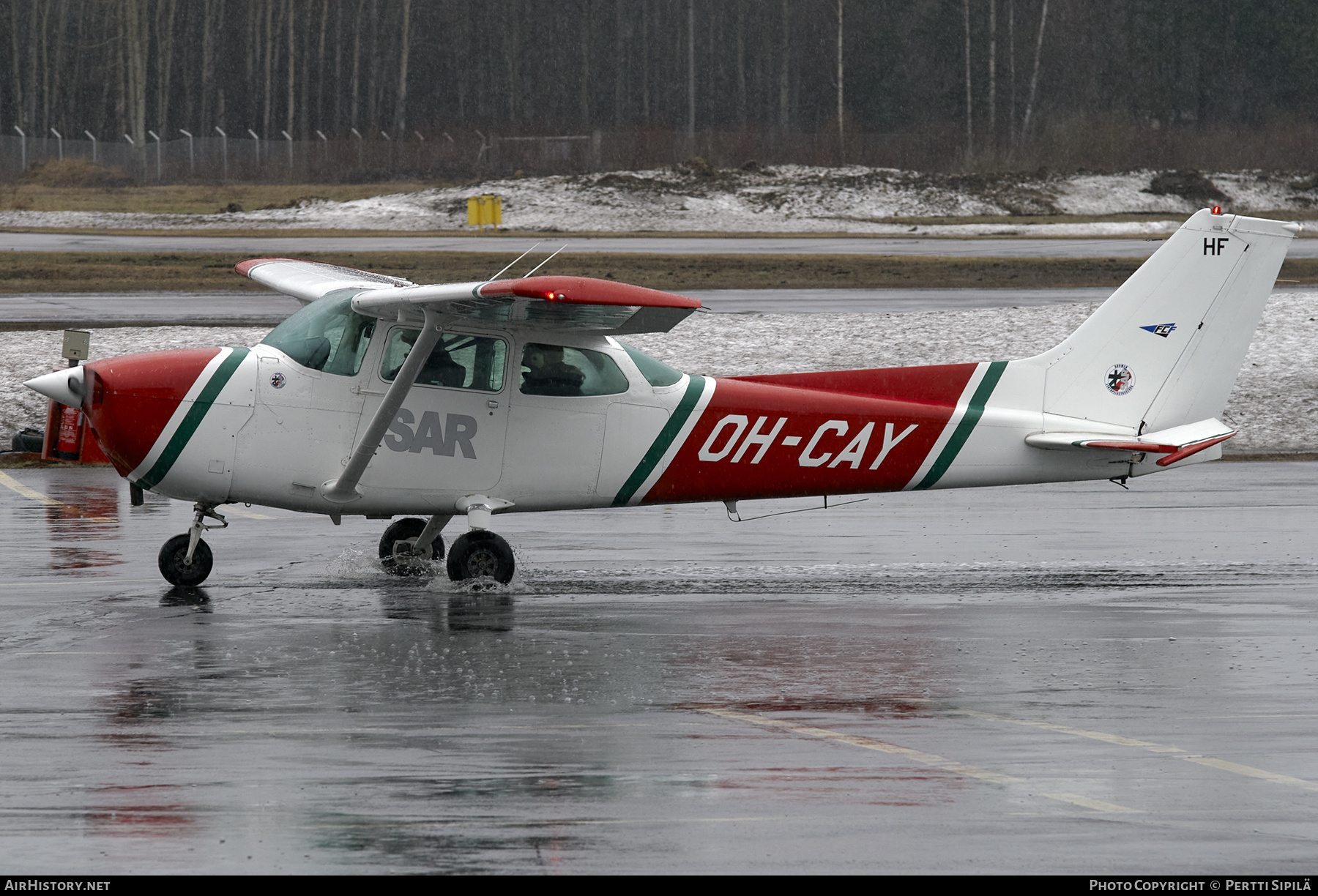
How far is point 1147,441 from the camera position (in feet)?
38.4

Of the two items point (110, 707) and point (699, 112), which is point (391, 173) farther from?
point (110, 707)

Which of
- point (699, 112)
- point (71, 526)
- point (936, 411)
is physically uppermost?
point (699, 112)

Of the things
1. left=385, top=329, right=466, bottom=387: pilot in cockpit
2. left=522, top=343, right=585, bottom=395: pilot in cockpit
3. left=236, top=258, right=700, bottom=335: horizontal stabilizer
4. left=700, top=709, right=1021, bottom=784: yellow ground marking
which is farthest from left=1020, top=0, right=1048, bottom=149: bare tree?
left=700, top=709, right=1021, bottom=784: yellow ground marking

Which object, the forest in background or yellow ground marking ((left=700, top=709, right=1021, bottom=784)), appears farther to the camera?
the forest in background

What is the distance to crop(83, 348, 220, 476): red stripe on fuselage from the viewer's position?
10.6m

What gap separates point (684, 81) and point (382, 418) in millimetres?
75291

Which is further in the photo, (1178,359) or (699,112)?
(699,112)

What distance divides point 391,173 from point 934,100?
2577cm

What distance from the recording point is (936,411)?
38.2 ft

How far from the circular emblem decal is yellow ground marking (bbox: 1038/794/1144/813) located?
6.24m

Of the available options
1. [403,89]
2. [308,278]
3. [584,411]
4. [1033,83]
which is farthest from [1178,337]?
[403,89]

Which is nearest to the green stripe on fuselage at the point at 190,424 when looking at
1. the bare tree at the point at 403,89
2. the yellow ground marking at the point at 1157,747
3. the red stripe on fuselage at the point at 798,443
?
the red stripe on fuselage at the point at 798,443

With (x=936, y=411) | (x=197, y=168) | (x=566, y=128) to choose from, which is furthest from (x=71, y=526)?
(x=566, y=128)

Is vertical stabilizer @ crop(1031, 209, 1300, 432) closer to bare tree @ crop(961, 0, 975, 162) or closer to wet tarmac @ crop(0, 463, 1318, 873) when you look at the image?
wet tarmac @ crop(0, 463, 1318, 873)
